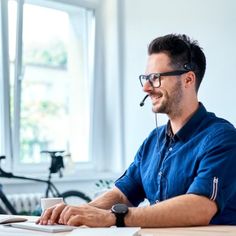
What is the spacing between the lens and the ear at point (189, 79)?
6.61ft

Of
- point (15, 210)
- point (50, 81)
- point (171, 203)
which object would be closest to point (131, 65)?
point (50, 81)

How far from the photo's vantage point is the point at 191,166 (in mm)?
1783

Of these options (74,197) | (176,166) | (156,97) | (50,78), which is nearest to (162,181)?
(176,166)

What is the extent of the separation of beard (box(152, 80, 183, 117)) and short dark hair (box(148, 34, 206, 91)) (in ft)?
0.28

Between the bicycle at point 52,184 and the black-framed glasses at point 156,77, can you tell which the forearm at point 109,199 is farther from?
the bicycle at point 52,184

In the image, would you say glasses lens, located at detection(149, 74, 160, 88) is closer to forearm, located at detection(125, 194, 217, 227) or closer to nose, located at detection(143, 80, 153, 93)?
nose, located at detection(143, 80, 153, 93)

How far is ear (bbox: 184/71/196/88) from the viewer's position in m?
2.02

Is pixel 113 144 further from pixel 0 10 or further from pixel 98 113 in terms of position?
pixel 0 10

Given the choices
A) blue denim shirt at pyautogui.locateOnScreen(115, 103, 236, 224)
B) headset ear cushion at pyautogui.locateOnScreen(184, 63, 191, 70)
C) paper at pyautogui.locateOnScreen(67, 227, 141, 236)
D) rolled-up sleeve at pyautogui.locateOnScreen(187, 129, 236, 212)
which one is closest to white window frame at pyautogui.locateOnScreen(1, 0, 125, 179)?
blue denim shirt at pyautogui.locateOnScreen(115, 103, 236, 224)

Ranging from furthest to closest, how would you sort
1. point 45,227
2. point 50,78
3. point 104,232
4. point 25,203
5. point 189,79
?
point 50,78
point 25,203
point 189,79
point 45,227
point 104,232

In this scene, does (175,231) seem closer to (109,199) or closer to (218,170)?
(218,170)

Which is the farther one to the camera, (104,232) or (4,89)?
(4,89)

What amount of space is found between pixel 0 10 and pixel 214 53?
5.60 feet

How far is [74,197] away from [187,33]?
5.21ft
